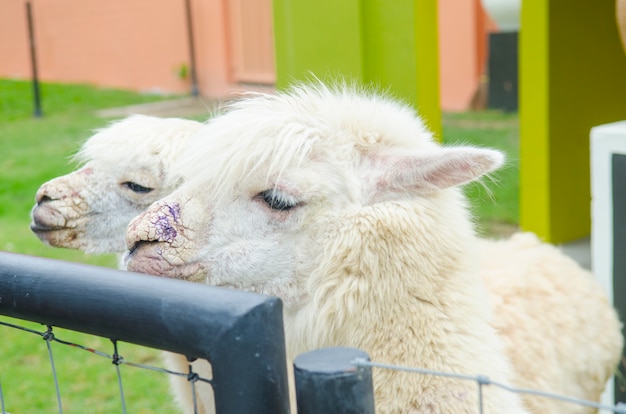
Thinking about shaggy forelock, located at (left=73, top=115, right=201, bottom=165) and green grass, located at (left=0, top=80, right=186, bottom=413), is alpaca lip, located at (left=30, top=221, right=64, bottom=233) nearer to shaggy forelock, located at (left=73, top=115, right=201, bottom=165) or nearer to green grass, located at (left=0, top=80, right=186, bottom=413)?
shaggy forelock, located at (left=73, top=115, right=201, bottom=165)

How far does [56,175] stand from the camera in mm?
9742

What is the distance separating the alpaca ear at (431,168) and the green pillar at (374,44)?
67.1 inches

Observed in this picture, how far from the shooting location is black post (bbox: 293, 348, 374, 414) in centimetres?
137

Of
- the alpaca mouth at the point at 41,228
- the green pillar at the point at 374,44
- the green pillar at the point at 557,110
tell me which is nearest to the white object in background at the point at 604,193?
the green pillar at the point at 374,44

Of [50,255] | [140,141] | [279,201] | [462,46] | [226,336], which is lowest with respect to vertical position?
[50,255]

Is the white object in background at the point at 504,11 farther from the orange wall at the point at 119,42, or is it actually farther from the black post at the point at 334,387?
the black post at the point at 334,387

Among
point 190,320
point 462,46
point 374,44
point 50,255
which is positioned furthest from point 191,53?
point 190,320

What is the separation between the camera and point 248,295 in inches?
55.9

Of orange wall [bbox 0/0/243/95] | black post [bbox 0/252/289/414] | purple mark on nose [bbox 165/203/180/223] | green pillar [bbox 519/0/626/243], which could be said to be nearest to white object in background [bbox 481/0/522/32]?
green pillar [bbox 519/0/626/243]

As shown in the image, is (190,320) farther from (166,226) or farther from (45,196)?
(45,196)

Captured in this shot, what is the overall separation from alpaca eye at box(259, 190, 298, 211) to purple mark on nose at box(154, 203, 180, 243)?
235 mm

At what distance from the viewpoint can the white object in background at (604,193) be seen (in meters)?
3.41

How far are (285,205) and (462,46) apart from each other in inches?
399

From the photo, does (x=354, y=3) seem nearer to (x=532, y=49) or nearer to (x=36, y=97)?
(x=532, y=49)
